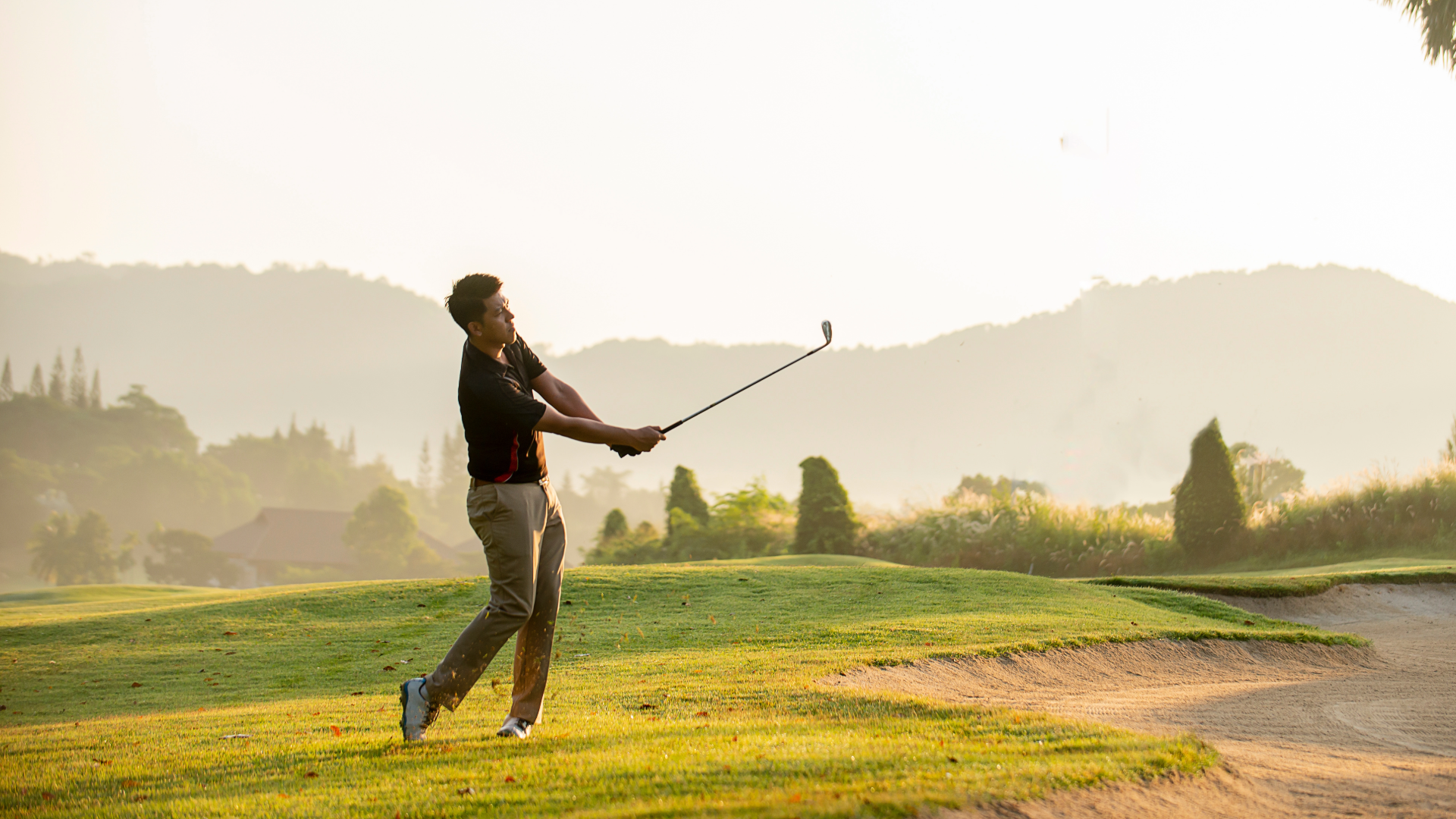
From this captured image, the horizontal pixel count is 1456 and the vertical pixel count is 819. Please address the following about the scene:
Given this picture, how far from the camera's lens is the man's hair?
179 inches

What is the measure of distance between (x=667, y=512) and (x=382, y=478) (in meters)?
160

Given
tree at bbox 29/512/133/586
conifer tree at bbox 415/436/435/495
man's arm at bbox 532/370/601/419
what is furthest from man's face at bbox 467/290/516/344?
conifer tree at bbox 415/436/435/495

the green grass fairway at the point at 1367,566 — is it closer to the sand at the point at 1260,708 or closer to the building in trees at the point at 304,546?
the sand at the point at 1260,708

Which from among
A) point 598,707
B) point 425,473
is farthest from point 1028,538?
point 425,473

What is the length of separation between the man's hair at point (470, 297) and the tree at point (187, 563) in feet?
312

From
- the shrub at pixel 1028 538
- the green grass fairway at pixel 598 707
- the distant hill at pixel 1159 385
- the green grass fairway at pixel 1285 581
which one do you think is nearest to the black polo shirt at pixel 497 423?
the green grass fairway at pixel 598 707

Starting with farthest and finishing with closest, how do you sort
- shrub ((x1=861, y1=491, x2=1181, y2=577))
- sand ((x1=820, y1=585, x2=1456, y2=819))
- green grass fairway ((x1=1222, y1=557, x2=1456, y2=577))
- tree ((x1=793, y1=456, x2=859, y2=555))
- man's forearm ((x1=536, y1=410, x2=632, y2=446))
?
tree ((x1=793, y1=456, x2=859, y2=555)), shrub ((x1=861, y1=491, x2=1181, y2=577)), green grass fairway ((x1=1222, y1=557, x2=1456, y2=577)), man's forearm ((x1=536, y1=410, x2=632, y2=446)), sand ((x1=820, y1=585, x2=1456, y2=819))

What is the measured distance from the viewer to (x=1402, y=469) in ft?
67.8

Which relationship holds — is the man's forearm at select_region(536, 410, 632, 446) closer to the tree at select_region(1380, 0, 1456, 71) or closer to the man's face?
the man's face

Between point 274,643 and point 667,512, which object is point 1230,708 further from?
point 667,512

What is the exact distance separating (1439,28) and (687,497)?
67.9 ft

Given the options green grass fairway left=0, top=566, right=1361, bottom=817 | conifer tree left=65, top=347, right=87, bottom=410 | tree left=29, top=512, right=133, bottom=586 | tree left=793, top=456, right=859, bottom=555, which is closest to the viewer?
green grass fairway left=0, top=566, right=1361, bottom=817

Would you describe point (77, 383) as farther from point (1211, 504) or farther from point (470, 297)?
point (470, 297)

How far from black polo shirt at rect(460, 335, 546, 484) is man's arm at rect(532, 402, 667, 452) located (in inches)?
2.6
